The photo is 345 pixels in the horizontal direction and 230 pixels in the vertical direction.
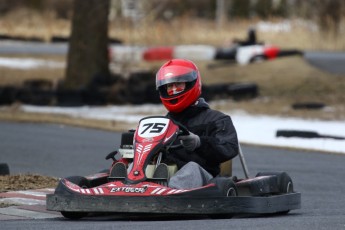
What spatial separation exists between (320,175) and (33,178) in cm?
338

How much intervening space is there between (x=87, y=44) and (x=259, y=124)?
6138 mm

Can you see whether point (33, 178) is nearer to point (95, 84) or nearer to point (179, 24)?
point (95, 84)

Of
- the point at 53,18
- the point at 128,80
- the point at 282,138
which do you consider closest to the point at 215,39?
the point at 53,18

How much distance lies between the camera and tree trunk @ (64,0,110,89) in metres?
24.2

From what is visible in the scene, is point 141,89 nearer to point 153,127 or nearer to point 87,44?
point 87,44

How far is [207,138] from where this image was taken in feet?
30.3

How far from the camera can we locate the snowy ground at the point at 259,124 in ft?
53.9

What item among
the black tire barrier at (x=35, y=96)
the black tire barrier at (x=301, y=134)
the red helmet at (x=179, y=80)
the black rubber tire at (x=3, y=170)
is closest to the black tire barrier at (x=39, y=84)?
the black tire barrier at (x=35, y=96)

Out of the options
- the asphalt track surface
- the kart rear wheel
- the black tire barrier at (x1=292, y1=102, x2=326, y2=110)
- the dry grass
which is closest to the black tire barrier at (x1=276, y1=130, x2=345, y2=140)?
the asphalt track surface

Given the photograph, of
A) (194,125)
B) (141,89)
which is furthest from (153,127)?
(141,89)

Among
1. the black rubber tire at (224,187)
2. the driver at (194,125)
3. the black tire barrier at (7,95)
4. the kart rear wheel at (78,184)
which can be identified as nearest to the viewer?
the black rubber tire at (224,187)

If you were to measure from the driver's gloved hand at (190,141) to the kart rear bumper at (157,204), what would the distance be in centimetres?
62

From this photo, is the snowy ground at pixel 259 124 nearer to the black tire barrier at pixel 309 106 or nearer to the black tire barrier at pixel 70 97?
the black tire barrier at pixel 70 97

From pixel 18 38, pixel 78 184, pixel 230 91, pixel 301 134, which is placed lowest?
pixel 18 38
